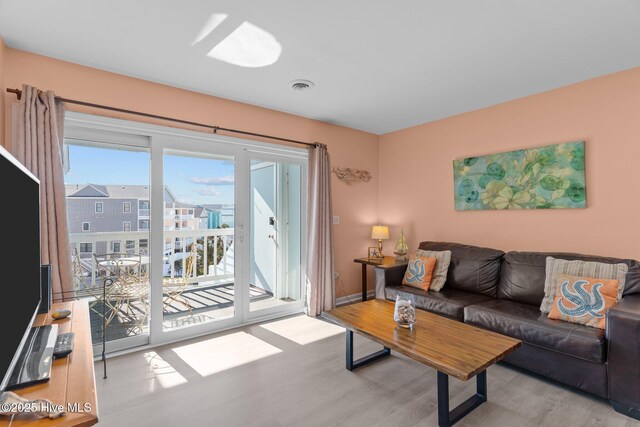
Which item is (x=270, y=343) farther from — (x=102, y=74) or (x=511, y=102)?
(x=511, y=102)

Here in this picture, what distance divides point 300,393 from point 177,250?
1.84m

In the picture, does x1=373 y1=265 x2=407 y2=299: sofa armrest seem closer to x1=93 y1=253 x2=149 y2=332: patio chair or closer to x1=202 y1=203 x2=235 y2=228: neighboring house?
x1=202 y1=203 x2=235 y2=228: neighboring house

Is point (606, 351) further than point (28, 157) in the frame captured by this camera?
No

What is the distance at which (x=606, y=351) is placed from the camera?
199cm

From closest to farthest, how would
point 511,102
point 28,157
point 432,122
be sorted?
point 28,157
point 511,102
point 432,122

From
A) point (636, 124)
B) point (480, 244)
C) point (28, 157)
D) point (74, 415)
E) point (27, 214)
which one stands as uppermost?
point (636, 124)

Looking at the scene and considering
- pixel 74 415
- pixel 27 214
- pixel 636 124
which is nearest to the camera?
pixel 74 415

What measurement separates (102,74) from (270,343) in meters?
2.78

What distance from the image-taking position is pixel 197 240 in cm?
331

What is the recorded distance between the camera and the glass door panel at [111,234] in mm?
2666

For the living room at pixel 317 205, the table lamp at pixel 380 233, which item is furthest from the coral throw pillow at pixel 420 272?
the table lamp at pixel 380 233

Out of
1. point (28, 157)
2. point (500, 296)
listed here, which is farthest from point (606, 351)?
point (28, 157)

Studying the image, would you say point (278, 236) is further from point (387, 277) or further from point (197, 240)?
point (387, 277)

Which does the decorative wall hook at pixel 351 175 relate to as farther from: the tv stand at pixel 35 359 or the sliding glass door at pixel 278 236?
the tv stand at pixel 35 359
